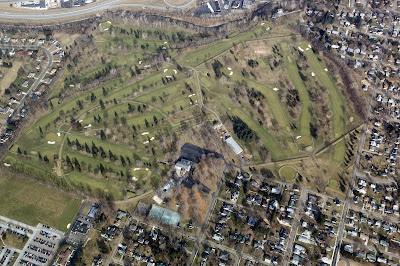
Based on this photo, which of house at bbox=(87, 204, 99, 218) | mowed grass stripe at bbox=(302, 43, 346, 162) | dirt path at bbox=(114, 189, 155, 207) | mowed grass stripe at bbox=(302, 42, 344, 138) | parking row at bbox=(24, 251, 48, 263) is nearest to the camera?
parking row at bbox=(24, 251, 48, 263)

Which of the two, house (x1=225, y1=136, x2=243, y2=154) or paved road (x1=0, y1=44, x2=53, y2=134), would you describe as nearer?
house (x1=225, y1=136, x2=243, y2=154)

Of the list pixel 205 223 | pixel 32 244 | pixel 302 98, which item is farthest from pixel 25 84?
pixel 302 98

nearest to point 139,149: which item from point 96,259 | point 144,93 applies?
point 144,93

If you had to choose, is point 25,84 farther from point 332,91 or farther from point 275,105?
point 332,91

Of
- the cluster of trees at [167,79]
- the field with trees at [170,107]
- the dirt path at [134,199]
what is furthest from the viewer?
the cluster of trees at [167,79]

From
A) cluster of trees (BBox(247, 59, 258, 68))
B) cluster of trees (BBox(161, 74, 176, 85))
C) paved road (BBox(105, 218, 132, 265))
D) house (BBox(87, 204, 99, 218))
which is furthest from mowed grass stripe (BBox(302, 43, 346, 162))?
house (BBox(87, 204, 99, 218))

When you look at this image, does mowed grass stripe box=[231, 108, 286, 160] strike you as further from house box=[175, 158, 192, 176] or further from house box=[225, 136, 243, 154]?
house box=[175, 158, 192, 176]

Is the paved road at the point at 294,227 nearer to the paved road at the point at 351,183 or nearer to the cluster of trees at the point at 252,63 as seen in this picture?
the paved road at the point at 351,183

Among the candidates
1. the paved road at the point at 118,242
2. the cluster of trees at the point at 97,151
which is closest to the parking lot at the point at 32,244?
the paved road at the point at 118,242
